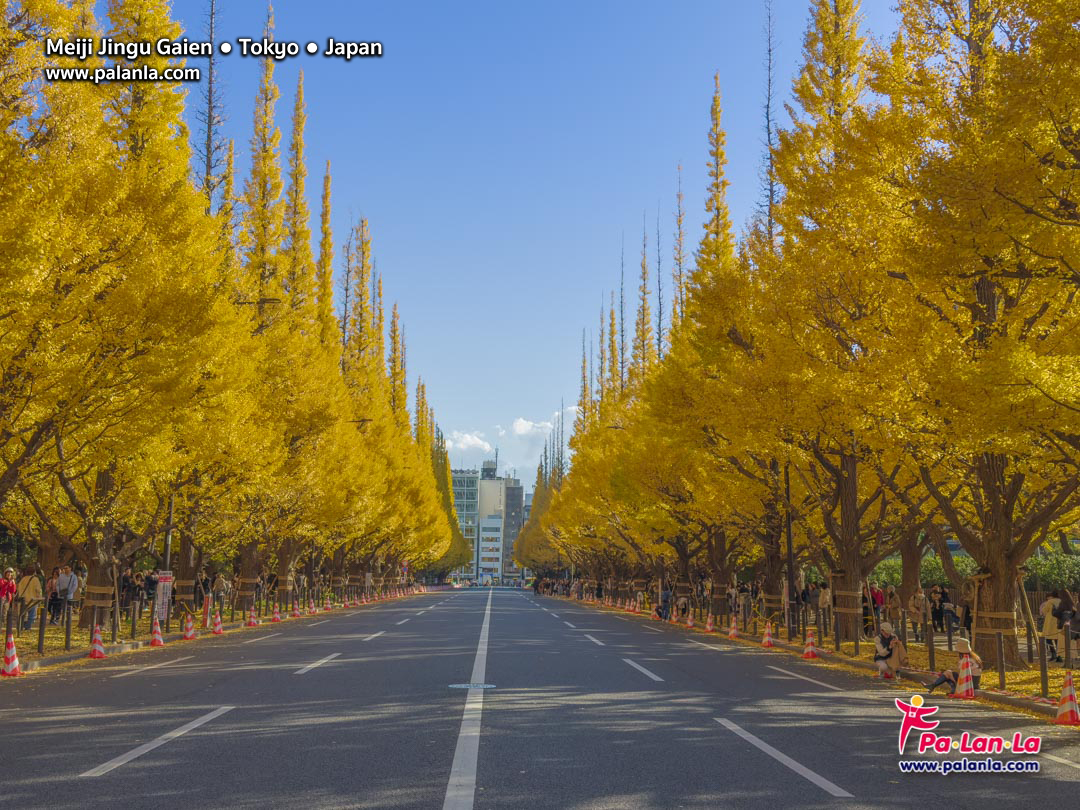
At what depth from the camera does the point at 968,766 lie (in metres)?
7.86

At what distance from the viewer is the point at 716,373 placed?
24.5 m

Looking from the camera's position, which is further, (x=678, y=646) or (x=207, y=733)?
(x=678, y=646)

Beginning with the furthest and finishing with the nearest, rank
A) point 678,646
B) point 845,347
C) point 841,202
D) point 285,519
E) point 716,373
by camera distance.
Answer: point 285,519
point 716,373
point 678,646
point 845,347
point 841,202

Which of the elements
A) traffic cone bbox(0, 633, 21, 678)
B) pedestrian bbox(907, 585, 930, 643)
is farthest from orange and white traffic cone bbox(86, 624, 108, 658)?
pedestrian bbox(907, 585, 930, 643)

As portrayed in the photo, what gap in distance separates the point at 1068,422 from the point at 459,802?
8793 mm

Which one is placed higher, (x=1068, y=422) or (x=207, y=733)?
(x=1068, y=422)

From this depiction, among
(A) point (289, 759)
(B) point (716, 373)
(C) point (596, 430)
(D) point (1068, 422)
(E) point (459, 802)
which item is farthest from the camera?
(C) point (596, 430)

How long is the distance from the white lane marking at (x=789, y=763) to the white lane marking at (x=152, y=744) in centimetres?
508

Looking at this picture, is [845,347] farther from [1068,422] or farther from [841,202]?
[1068,422]

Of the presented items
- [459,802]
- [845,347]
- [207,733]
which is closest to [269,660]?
[207,733]

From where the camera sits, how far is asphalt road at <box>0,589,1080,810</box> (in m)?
6.37

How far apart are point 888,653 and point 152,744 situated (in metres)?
11.5

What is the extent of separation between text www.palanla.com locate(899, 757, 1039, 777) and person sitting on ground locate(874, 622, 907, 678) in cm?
702

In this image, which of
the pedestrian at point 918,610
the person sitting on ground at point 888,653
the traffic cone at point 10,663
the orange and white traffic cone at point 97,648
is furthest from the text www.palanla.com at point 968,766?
the pedestrian at point 918,610
